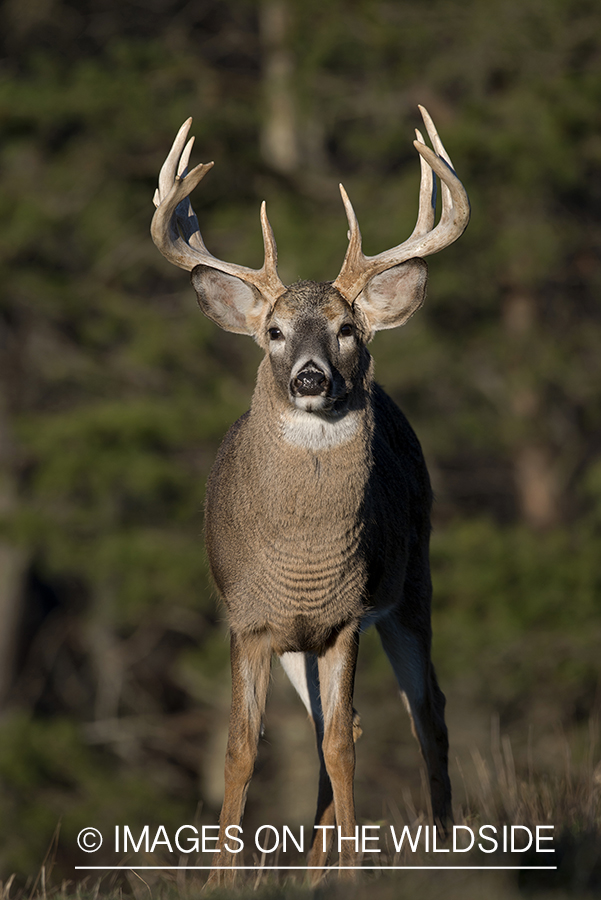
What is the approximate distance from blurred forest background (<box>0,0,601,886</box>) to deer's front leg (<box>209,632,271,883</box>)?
8.86 metres

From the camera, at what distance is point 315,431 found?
473cm

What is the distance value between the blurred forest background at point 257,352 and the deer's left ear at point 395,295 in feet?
27.3

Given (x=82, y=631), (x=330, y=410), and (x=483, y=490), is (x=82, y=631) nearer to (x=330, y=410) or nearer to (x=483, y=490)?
(x=483, y=490)

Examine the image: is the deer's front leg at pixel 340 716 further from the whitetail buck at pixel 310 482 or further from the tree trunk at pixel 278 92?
the tree trunk at pixel 278 92

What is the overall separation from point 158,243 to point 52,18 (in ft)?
44.2

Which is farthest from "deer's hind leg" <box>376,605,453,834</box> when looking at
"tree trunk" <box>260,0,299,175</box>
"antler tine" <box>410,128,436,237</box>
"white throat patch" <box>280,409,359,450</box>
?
"tree trunk" <box>260,0,299,175</box>

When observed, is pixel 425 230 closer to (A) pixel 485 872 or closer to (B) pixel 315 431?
(B) pixel 315 431

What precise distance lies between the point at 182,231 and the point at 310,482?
134cm

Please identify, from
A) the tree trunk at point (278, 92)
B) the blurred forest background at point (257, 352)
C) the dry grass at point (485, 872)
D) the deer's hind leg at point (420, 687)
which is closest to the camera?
the dry grass at point (485, 872)

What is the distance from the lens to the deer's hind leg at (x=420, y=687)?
5.71 m

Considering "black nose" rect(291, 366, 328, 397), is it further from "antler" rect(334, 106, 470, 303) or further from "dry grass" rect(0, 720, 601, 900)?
"dry grass" rect(0, 720, 601, 900)

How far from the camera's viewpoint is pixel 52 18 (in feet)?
56.5

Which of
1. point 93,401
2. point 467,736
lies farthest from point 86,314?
point 467,736

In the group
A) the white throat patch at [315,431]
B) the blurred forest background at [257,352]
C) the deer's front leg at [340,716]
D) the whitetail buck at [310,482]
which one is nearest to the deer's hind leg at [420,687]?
the whitetail buck at [310,482]
